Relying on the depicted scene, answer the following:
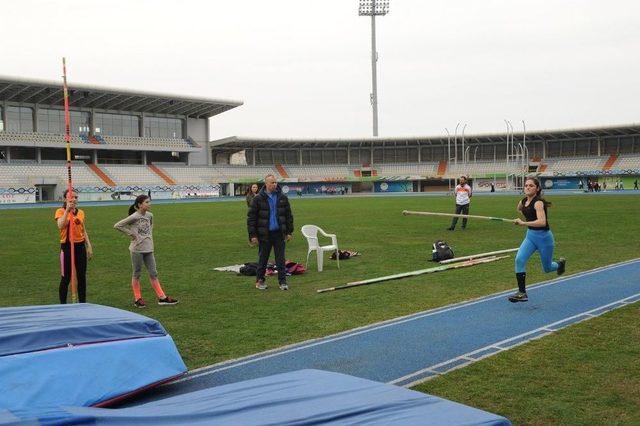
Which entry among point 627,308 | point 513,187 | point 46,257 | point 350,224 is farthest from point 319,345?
point 513,187

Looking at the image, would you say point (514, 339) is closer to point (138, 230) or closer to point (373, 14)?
point (138, 230)

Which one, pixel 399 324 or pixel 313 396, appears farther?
pixel 399 324

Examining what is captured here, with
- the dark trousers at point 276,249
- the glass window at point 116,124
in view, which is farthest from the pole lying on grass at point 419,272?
the glass window at point 116,124

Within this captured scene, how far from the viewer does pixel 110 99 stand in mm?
65562

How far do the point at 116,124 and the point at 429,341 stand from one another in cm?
6984

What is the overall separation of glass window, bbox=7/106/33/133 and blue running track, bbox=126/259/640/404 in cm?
6378

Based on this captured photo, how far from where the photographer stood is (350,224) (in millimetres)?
24547

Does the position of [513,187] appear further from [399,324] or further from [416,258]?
[399,324]

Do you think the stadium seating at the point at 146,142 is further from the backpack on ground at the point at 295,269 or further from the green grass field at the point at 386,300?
the backpack on ground at the point at 295,269

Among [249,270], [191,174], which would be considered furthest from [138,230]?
[191,174]

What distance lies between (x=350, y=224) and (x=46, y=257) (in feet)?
41.9

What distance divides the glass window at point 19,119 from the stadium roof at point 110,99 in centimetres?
106

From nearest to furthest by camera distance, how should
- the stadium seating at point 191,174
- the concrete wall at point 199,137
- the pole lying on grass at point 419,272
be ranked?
the pole lying on grass at point 419,272
the stadium seating at point 191,174
the concrete wall at point 199,137

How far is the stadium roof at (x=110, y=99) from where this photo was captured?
56.8 metres
